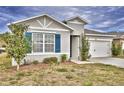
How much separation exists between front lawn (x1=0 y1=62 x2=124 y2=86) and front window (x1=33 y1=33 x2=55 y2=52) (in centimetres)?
103

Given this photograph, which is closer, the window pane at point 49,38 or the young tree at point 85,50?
the young tree at point 85,50

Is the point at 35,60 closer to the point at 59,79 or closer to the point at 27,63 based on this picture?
the point at 27,63

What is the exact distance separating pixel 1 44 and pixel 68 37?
331cm

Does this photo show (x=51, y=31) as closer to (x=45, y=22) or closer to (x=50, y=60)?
(x=45, y=22)

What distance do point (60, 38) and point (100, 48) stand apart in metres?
1.96

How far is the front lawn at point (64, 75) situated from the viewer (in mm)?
8477

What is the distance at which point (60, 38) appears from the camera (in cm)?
1134

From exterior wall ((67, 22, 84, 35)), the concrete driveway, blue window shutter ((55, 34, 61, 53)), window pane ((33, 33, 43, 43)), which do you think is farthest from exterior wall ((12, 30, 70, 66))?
the concrete driveway

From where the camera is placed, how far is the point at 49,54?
34.7 ft

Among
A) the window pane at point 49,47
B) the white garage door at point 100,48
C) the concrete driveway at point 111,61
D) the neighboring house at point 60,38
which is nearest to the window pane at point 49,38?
the neighboring house at point 60,38

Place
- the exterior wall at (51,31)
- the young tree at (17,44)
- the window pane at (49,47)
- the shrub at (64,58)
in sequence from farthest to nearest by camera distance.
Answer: the window pane at (49,47) < the shrub at (64,58) < the exterior wall at (51,31) < the young tree at (17,44)

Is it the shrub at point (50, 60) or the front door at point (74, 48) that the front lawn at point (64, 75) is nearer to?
the shrub at point (50, 60)
